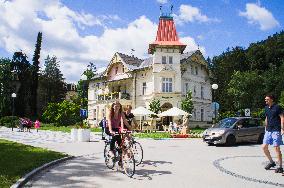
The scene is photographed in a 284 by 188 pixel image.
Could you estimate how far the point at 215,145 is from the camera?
67.6 feet

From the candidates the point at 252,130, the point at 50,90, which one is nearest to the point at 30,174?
the point at 252,130

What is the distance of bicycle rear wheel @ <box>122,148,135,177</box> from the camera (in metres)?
9.52

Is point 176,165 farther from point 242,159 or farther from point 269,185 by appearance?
point 269,185

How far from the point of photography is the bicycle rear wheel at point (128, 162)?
952 cm

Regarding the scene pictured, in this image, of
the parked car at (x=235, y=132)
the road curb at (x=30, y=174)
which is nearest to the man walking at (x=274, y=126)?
the road curb at (x=30, y=174)

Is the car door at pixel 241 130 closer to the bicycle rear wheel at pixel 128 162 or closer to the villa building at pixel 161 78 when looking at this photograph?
the bicycle rear wheel at pixel 128 162

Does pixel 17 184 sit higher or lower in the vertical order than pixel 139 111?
lower

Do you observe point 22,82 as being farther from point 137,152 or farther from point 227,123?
point 137,152

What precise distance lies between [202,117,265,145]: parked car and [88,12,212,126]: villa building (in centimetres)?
2668

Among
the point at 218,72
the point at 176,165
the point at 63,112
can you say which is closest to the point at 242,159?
the point at 176,165

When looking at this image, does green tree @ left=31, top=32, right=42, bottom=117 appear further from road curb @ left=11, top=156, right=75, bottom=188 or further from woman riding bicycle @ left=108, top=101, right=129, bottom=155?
woman riding bicycle @ left=108, top=101, right=129, bottom=155

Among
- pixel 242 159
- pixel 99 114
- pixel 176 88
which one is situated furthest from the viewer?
pixel 99 114

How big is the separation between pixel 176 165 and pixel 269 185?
154 inches

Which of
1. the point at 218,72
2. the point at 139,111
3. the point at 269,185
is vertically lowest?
the point at 269,185
